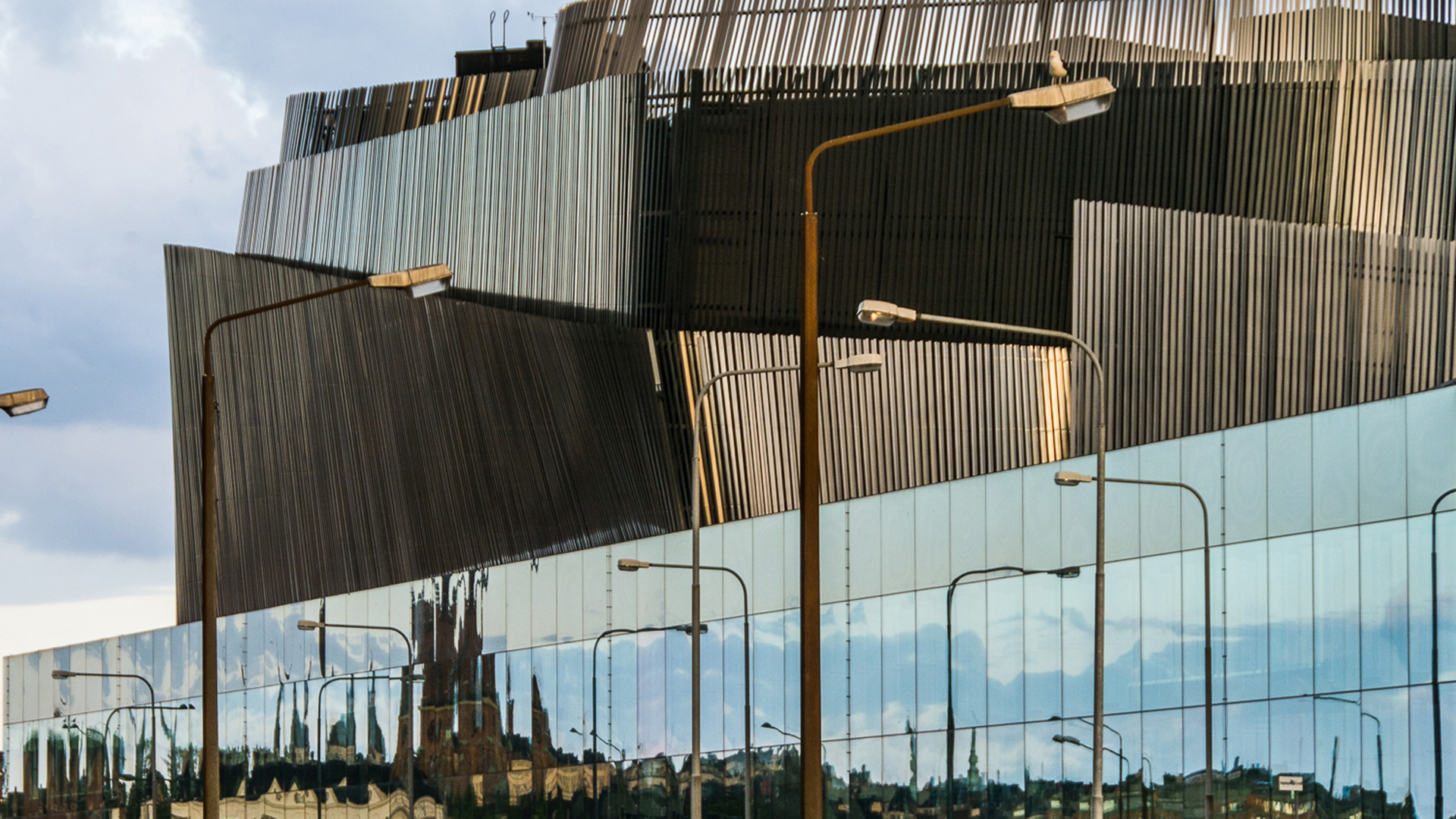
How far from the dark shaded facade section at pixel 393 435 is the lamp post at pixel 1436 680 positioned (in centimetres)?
1896

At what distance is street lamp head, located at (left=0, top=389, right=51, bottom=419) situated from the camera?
2328 cm

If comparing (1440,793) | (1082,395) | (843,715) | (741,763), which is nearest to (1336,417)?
(1440,793)

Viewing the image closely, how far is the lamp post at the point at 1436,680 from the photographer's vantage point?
85.4 feet

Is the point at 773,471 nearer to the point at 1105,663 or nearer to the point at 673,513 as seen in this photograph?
the point at 673,513

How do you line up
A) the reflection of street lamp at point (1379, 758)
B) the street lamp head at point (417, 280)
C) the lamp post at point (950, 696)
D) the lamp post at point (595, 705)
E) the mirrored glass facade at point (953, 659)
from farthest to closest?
the lamp post at point (595, 705), the lamp post at point (950, 696), the mirrored glass facade at point (953, 659), the reflection of street lamp at point (1379, 758), the street lamp head at point (417, 280)

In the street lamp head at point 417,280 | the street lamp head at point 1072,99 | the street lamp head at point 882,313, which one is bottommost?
the street lamp head at point 882,313

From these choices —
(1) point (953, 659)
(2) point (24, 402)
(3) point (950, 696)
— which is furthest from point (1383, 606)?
(2) point (24, 402)

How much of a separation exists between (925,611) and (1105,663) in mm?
4553

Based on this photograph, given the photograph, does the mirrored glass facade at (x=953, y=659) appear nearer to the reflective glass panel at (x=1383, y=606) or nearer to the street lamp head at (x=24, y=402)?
the reflective glass panel at (x=1383, y=606)

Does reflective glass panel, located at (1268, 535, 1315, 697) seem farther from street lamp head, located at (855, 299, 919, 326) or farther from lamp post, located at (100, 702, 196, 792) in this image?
lamp post, located at (100, 702, 196, 792)

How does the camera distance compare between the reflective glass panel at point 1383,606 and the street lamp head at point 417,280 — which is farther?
the reflective glass panel at point 1383,606

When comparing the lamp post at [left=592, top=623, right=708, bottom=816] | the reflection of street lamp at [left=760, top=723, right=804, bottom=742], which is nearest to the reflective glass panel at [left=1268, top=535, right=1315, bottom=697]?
the reflection of street lamp at [left=760, top=723, right=804, bottom=742]

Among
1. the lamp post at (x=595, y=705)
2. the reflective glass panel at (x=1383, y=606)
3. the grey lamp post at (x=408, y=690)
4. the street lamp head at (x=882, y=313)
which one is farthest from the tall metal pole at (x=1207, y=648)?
the grey lamp post at (x=408, y=690)

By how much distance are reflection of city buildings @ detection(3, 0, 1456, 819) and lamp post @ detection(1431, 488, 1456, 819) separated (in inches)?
4.1
